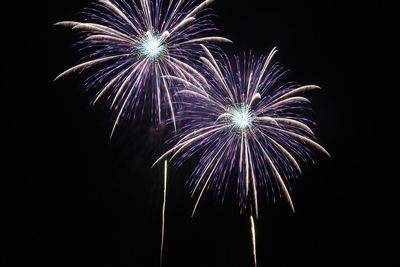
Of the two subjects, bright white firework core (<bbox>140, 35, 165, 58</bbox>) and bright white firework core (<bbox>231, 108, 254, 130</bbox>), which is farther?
bright white firework core (<bbox>231, 108, 254, 130</bbox>)

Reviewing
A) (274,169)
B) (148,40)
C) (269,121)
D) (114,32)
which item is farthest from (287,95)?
(114,32)

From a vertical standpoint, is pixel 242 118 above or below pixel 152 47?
below

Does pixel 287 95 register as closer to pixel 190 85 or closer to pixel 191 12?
pixel 190 85

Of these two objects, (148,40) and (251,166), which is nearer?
(148,40)

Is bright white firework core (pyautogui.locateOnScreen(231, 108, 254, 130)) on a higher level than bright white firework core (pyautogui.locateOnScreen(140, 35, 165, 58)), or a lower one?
lower
